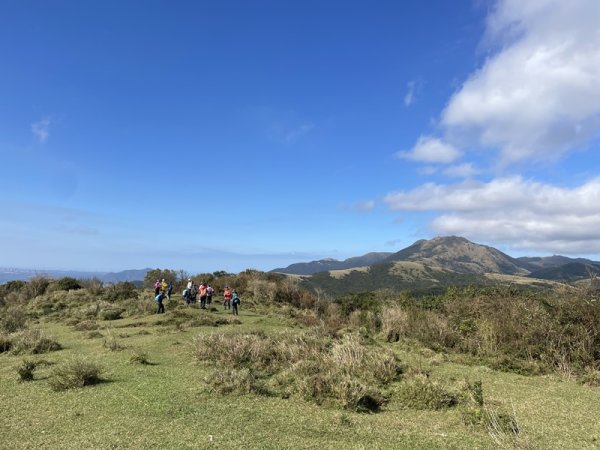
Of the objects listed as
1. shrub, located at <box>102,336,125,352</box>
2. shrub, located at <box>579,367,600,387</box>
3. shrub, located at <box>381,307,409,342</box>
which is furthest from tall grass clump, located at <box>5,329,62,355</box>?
shrub, located at <box>579,367,600,387</box>

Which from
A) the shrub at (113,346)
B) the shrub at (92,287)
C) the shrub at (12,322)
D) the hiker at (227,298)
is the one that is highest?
the shrub at (92,287)

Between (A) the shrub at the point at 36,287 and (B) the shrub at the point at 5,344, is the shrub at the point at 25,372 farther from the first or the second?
(A) the shrub at the point at 36,287

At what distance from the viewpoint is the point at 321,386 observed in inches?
349

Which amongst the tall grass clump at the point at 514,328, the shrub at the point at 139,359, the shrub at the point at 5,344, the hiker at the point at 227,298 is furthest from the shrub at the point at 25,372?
the hiker at the point at 227,298

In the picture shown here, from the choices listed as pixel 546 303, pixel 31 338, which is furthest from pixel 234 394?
pixel 546 303

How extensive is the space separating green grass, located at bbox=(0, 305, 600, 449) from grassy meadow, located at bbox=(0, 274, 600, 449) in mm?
34

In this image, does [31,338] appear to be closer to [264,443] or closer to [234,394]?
[234,394]

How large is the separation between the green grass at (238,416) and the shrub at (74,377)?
0.71ft

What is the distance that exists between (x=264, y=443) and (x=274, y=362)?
18.4 feet

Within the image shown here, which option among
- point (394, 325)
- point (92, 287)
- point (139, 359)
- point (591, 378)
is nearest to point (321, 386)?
point (139, 359)

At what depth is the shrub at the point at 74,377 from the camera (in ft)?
30.8

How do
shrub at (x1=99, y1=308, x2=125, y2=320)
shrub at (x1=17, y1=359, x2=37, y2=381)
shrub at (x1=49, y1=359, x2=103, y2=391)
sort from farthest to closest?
shrub at (x1=99, y1=308, x2=125, y2=320) → shrub at (x1=17, y1=359, x2=37, y2=381) → shrub at (x1=49, y1=359, x2=103, y2=391)

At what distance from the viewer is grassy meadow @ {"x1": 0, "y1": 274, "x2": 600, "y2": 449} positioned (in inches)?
268

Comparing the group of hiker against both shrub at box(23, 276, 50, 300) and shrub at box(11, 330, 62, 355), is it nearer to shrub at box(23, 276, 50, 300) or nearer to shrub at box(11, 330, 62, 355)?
shrub at box(11, 330, 62, 355)
